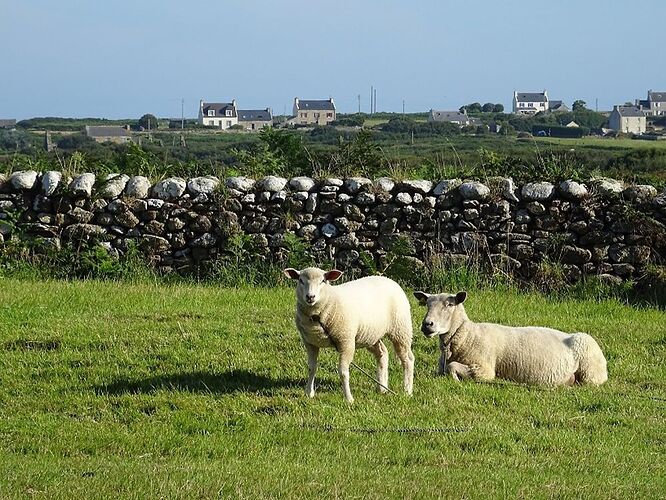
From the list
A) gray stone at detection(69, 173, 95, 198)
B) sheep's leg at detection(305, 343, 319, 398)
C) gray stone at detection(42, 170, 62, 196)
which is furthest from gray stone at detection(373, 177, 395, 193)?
sheep's leg at detection(305, 343, 319, 398)

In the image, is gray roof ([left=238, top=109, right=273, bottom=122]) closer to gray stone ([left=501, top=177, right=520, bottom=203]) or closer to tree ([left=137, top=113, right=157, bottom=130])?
tree ([left=137, top=113, right=157, bottom=130])

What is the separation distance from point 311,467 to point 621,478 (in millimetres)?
2163

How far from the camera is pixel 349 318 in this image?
30.2 feet

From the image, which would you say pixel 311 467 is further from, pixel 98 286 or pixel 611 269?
pixel 611 269

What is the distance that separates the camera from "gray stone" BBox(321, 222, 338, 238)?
1766 cm

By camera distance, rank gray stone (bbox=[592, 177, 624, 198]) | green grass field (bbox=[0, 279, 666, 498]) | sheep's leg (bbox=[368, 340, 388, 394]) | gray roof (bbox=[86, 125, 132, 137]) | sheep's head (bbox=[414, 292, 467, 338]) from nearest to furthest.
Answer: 1. green grass field (bbox=[0, 279, 666, 498])
2. sheep's leg (bbox=[368, 340, 388, 394])
3. sheep's head (bbox=[414, 292, 467, 338])
4. gray stone (bbox=[592, 177, 624, 198])
5. gray roof (bbox=[86, 125, 132, 137])

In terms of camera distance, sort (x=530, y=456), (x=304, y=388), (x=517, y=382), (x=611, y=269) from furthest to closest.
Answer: (x=611, y=269)
(x=517, y=382)
(x=304, y=388)
(x=530, y=456)

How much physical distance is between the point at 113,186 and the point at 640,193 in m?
8.71

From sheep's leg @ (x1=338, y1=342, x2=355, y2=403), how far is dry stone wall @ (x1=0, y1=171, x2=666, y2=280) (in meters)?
7.98

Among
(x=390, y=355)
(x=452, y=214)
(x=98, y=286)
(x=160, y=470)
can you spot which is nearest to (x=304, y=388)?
(x=390, y=355)

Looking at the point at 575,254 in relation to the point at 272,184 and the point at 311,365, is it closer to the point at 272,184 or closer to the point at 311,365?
the point at 272,184

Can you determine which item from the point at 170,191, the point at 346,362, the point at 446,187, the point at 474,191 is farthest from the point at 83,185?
the point at 346,362

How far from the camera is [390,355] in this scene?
11.7 meters

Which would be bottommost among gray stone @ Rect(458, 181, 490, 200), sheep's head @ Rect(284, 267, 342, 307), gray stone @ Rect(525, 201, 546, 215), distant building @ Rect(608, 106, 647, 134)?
sheep's head @ Rect(284, 267, 342, 307)
